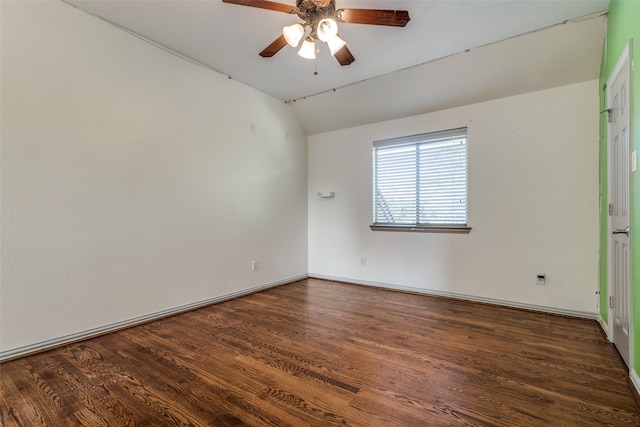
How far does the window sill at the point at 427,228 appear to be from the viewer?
3.56 m

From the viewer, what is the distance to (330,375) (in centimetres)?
191

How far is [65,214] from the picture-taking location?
2.38 m

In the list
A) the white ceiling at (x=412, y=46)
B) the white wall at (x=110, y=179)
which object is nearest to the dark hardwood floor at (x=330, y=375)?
the white wall at (x=110, y=179)

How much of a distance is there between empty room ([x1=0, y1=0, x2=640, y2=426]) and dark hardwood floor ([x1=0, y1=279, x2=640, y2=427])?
0.02m

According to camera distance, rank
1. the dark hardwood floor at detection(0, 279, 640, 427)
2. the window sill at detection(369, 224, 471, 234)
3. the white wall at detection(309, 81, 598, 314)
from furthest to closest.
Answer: the window sill at detection(369, 224, 471, 234) < the white wall at detection(309, 81, 598, 314) < the dark hardwood floor at detection(0, 279, 640, 427)

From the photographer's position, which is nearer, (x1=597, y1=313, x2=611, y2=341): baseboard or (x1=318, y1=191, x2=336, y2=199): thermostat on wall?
(x1=597, y1=313, x2=611, y2=341): baseboard

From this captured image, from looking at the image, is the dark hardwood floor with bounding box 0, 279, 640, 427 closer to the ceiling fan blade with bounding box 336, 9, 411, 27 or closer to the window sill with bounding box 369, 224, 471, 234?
the window sill with bounding box 369, 224, 471, 234

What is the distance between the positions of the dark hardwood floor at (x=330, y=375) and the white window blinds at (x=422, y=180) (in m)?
1.37

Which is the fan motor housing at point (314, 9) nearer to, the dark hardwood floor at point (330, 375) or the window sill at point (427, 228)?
the dark hardwood floor at point (330, 375)

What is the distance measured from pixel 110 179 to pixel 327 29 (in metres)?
2.27

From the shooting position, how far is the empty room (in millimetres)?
1777

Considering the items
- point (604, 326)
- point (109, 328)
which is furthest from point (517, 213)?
point (109, 328)

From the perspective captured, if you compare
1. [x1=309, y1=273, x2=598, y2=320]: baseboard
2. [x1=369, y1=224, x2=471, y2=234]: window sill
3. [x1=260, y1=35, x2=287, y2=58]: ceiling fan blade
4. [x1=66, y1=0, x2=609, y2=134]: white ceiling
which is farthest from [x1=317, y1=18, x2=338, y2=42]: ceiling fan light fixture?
[x1=309, y1=273, x2=598, y2=320]: baseboard

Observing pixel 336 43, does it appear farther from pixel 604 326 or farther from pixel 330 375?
pixel 604 326
